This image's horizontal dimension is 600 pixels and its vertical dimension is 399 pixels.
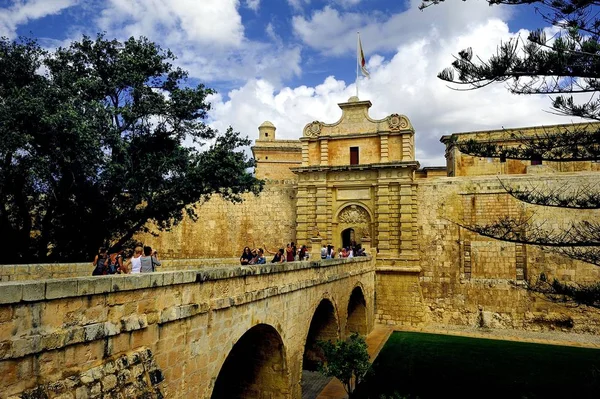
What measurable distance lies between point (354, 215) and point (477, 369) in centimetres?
886

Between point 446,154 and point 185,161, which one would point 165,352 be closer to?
point 185,161

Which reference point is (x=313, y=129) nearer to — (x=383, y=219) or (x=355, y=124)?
(x=355, y=124)

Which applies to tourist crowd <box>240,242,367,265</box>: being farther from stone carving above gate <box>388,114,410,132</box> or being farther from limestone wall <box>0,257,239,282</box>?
stone carving above gate <box>388,114,410,132</box>

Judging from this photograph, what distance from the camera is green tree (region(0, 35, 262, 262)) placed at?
10.9 metres

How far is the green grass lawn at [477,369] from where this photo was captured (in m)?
11.4

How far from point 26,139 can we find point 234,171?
5805 mm

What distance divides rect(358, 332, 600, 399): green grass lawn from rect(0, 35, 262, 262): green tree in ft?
26.4

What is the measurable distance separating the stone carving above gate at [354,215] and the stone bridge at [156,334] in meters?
10.8

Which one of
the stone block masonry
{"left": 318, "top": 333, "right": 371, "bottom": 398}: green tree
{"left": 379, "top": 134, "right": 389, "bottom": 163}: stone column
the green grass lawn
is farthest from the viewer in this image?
{"left": 379, "top": 134, "right": 389, "bottom": 163}: stone column

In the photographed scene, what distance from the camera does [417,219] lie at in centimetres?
1917

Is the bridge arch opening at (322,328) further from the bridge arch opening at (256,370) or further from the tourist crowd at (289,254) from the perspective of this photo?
the bridge arch opening at (256,370)

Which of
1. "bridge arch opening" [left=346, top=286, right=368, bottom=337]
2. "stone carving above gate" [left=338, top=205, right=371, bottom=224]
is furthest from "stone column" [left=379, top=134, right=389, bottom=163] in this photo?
"bridge arch opening" [left=346, top=286, right=368, bottom=337]

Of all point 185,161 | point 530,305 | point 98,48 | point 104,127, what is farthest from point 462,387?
point 98,48

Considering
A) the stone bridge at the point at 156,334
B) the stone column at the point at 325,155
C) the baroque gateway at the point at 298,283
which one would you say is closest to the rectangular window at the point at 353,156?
the baroque gateway at the point at 298,283
